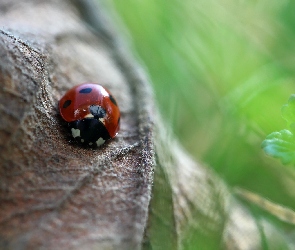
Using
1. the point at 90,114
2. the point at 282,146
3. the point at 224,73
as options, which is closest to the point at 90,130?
the point at 90,114

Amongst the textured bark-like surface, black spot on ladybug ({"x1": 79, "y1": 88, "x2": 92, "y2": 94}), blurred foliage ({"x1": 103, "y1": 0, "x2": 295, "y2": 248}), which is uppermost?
blurred foliage ({"x1": 103, "y1": 0, "x2": 295, "y2": 248})

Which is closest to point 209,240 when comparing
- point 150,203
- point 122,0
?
point 150,203

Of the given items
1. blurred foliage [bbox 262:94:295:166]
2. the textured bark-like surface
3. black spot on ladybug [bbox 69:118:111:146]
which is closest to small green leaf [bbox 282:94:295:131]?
blurred foliage [bbox 262:94:295:166]

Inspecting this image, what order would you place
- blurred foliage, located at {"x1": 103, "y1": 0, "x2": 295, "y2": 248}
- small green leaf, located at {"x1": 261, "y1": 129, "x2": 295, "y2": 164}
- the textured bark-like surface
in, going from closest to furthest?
the textured bark-like surface < small green leaf, located at {"x1": 261, "y1": 129, "x2": 295, "y2": 164} < blurred foliage, located at {"x1": 103, "y1": 0, "x2": 295, "y2": 248}

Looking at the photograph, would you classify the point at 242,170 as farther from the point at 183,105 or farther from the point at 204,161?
the point at 183,105

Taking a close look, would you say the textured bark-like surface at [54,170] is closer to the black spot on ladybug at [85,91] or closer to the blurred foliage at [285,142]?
the black spot on ladybug at [85,91]

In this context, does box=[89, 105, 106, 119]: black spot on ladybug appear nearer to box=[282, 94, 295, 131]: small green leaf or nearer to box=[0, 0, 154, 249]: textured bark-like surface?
box=[0, 0, 154, 249]: textured bark-like surface
